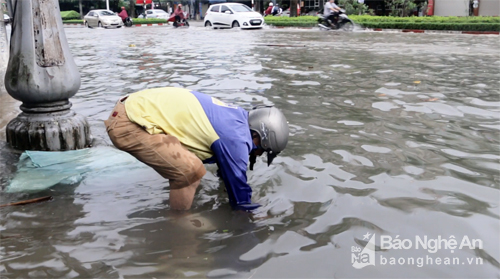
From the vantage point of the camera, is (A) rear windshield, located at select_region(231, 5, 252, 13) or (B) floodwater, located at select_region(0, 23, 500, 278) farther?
(A) rear windshield, located at select_region(231, 5, 252, 13)

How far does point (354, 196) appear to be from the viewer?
3.80 metres

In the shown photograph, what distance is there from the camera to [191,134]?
3.32m

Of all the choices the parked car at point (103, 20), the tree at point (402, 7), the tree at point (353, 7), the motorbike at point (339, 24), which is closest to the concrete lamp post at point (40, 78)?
the motorbike at point (339, 24)

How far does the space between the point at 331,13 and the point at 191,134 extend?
20.7m

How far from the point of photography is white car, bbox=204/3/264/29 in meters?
26.3

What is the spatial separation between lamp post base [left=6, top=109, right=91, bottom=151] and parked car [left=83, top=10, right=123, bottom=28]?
30.8 m

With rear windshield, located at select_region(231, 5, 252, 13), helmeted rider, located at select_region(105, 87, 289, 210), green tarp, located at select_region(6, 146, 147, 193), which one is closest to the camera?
helmeted rider, located at select_region(105, 87, 289, 210)

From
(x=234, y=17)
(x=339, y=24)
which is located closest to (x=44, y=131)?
(x=339, y=24)

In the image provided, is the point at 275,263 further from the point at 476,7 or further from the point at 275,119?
the point at 476,7

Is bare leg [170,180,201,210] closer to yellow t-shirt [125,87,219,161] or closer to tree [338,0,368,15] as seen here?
yellow t-shirt [125,87,219,161]

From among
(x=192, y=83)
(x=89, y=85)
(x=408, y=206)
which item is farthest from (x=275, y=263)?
(x=89, y=85)

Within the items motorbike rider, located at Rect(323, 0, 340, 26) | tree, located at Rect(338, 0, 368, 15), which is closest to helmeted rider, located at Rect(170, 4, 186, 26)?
tree, located at Rect(338, 0, 368, 15)

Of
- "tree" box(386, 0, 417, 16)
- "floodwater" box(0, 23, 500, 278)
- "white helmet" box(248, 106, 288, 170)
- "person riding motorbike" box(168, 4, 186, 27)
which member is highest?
"tree" box(386, 0, 417, 16)

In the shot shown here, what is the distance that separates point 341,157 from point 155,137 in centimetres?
214
